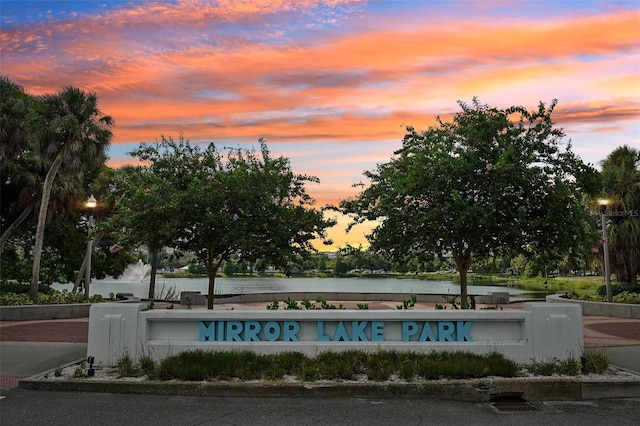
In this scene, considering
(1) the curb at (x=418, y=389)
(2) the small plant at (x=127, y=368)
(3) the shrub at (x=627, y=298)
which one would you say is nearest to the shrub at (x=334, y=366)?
(1) the curb at (x=418, y=389)

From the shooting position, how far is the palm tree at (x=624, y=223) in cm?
2605

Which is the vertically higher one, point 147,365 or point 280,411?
point 147,365

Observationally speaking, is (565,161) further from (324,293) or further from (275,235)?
(324,293)

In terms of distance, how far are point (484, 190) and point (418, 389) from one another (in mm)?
6783

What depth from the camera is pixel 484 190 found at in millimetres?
13477

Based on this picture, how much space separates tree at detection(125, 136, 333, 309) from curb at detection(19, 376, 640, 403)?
6151 mm

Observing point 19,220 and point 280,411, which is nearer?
point 280,411

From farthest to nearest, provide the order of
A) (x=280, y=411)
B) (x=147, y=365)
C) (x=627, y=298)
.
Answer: (x=627, y=298), (x=147, y=365), (x=280, y=411)

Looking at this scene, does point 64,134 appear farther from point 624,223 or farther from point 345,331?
point 624,223

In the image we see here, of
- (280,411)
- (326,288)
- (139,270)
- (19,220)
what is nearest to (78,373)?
(280,411)

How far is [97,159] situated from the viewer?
24.6 meters

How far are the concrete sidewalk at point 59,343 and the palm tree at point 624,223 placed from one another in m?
8.52

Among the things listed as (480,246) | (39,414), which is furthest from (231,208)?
(39,414)

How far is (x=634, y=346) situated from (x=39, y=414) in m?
12.5
